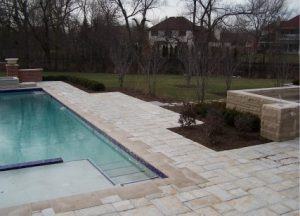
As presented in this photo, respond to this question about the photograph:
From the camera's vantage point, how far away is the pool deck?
13.5 ft

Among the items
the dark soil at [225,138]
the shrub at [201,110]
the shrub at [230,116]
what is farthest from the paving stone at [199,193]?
the shrub at [201,110]

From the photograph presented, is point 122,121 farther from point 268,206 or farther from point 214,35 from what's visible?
point 214,35

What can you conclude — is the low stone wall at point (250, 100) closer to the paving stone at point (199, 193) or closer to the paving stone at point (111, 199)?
the paving stone at point (199, 193)

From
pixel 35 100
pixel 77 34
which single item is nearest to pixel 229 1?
pixel 77 34

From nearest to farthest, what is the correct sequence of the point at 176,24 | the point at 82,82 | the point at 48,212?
the point at 48,212 → the point at 82,82 → the point at 176,24

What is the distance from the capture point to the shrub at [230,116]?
25.9ft

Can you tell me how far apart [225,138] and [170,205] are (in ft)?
10.5

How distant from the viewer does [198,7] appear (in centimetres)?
2659

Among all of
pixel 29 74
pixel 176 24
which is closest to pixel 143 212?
pixel 29 74

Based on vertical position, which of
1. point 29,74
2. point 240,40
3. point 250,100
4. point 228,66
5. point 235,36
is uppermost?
point 235,36

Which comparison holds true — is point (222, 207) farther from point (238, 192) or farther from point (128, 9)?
point (128, 9)

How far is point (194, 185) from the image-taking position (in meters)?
4.79

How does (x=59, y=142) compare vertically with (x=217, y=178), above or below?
below

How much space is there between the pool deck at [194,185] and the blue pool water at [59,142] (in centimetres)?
29
